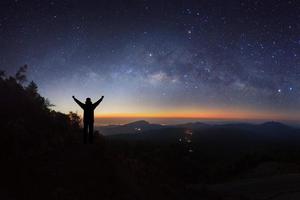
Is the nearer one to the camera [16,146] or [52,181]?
[52,181]

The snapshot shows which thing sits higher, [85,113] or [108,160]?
[85,113]

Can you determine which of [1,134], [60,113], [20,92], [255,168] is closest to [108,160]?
[1,134]

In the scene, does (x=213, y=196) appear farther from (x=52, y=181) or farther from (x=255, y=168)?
(x=255, y=168)

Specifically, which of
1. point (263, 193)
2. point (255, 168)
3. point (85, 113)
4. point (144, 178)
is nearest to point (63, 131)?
point (85, 113)

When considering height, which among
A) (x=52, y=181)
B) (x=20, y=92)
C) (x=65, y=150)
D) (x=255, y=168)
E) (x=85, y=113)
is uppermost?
(x=20, y=92)

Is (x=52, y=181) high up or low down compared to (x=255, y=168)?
up

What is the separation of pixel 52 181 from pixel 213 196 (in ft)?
25.6

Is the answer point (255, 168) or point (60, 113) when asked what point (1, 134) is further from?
point (255, 168)

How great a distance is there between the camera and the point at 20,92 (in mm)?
18188

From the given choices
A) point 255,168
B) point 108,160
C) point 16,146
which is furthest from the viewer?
point 255,168

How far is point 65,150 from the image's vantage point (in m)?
14.9

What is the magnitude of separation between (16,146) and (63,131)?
3.54 meters

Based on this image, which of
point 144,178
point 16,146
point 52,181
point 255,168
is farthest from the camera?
point 255,168

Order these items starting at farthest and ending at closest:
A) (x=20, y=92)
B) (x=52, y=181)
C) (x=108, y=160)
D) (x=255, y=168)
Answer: (x=255, y=168) < (x=20, y=92) < (x=108, y=160) < (x=52, y=181)
